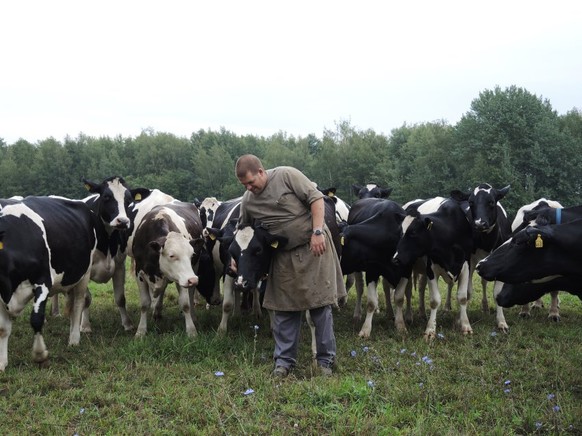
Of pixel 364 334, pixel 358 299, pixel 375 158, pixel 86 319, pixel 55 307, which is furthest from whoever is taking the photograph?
pixel 375 158

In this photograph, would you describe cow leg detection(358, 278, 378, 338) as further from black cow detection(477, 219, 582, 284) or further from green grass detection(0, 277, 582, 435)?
black cow detection(477, 219, 582, 284)

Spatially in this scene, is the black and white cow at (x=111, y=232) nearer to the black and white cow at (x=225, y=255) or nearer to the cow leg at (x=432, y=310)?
the black and white cow at (x=225, y=255)

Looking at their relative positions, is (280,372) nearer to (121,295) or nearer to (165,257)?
(165,257)

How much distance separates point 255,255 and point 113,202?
3.21 m

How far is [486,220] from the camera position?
8.36 m

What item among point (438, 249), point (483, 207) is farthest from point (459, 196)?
point (438, 249)

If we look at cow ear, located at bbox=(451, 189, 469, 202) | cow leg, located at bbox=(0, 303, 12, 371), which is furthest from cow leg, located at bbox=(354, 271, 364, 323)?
cow leg, located at bbox=(0, 303, 12, 371)

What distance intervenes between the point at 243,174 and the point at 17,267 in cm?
268

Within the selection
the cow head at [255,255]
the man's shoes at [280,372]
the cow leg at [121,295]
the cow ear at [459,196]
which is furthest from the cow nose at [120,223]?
the cow ear at [459,196]

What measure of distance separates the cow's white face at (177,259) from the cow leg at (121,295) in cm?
154

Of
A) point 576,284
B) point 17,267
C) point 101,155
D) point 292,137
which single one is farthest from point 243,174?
point 292,137

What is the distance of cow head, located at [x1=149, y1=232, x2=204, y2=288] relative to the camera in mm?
7496

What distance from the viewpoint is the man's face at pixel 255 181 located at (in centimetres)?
582

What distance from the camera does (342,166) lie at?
63406 millimetres
